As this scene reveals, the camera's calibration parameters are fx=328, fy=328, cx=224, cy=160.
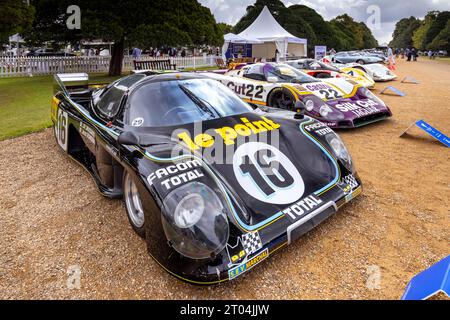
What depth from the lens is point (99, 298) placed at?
208 centimetres

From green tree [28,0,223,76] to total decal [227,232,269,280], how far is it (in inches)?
466

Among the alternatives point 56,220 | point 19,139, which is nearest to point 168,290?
point 56,220

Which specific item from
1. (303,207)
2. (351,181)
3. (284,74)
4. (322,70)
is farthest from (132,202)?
(322,70)

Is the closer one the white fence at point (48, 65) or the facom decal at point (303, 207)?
the facom decal at point (303, 207)

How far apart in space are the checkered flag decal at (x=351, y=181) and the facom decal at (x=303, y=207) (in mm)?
508

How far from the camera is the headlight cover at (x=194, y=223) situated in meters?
1.96

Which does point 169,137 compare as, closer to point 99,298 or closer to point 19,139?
point 99,298

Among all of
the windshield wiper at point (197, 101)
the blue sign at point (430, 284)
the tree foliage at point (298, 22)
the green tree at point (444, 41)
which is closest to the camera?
the blue sign at point (430, 284)

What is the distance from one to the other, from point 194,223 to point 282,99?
15.4ft

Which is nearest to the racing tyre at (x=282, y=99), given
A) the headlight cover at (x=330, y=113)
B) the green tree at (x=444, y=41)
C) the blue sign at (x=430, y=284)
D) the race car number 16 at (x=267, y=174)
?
the headlight cover at (x=330, y=113)

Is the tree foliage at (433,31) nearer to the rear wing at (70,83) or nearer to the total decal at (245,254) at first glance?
the rear wing at (70,83)

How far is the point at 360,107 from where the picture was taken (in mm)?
5895

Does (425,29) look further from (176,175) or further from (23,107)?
(176,175)

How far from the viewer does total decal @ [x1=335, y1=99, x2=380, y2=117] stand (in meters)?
5.71
